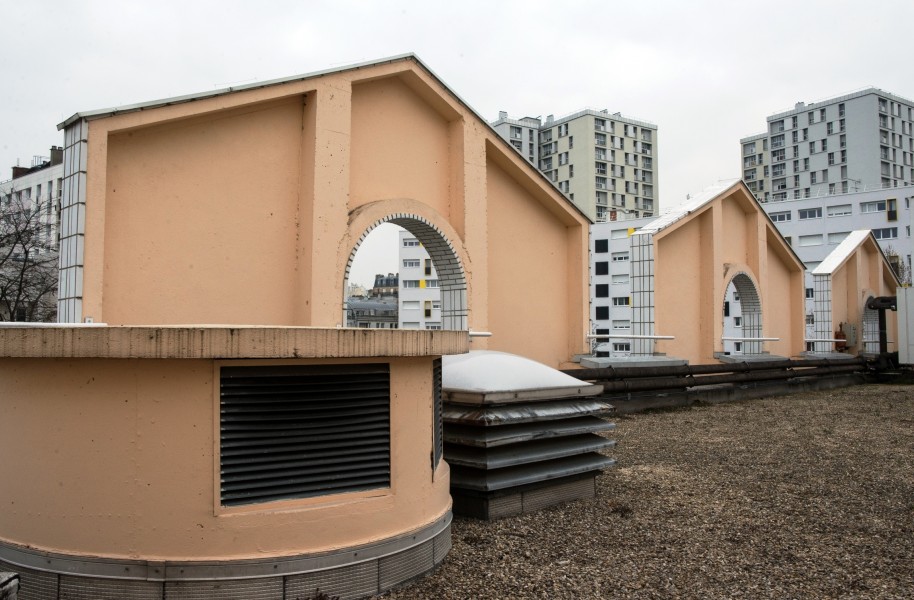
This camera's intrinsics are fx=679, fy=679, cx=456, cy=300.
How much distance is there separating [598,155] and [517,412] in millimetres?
77221

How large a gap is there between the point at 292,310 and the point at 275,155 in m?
2.43

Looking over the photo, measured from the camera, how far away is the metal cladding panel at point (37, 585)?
3.54 meters

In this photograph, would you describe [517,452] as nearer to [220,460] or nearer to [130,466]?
[220,460]

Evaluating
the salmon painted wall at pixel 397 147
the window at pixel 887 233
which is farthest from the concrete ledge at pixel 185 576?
the window at pixel 887 233

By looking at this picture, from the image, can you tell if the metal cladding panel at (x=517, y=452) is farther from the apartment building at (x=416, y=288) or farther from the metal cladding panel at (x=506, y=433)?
the apartment building at (x=416, y=288)

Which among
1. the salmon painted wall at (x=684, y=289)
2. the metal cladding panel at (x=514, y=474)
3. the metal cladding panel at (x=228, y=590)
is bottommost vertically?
the metal cladding panel at (x=228, y=590)

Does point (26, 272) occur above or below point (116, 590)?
above

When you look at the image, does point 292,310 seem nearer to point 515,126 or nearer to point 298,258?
point 298,258

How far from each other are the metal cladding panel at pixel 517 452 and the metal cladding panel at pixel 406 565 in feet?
4.19

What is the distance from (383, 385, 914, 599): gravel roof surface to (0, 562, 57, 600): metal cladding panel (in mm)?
1840

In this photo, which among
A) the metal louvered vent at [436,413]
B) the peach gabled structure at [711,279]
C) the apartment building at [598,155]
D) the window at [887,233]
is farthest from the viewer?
the apartment building at [598,155]

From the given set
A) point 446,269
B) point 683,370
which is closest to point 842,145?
point 683,370

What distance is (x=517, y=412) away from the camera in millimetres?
5773

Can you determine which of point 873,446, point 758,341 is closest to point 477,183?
point 873,446
